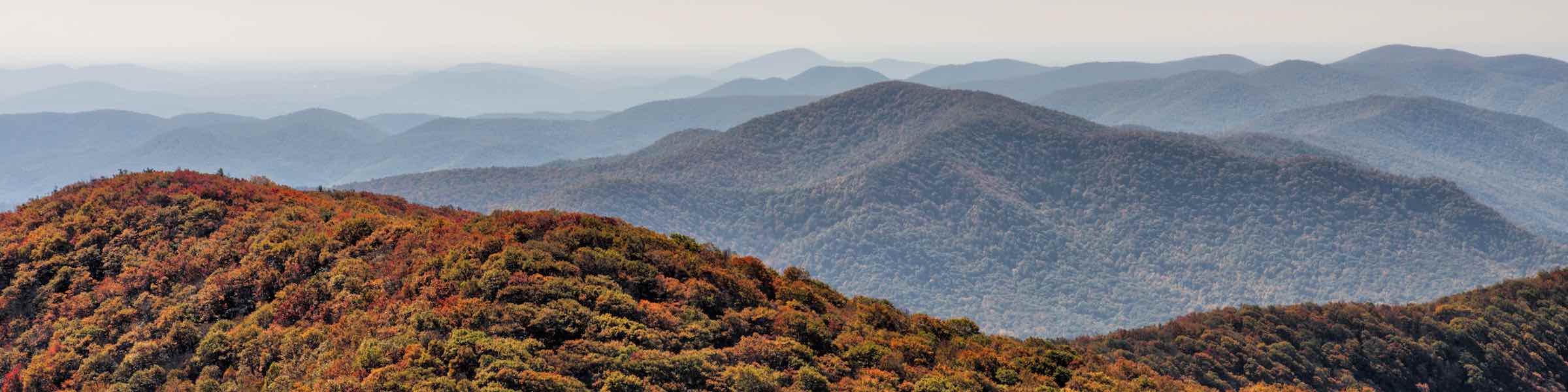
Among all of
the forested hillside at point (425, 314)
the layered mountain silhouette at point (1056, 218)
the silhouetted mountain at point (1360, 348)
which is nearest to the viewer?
the forested hillside at point (425, 314)

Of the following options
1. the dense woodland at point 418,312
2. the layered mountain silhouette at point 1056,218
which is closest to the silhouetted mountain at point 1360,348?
the dense woodland at point 418,312

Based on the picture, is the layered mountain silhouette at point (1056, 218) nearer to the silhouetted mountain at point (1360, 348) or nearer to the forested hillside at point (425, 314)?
the silhouetted mountain at point (1360, 348)

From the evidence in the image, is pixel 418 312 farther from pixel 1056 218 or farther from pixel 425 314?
pixel 1056 218

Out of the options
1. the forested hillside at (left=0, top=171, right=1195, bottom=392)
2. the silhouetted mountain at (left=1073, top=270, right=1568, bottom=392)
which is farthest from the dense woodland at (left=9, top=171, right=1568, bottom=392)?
the silhouetted mountain at (left=1073, top=270, right=1568, bottom=392)

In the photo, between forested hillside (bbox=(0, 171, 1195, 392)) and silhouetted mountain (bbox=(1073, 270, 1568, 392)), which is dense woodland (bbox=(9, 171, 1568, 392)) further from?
silhouetted mountain (bbox=(1073, 270, 1568, 392))

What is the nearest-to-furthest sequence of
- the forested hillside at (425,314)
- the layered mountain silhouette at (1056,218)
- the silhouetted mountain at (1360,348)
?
the forested hillside at (425,314) → the silhouetted mountain at (1360,348) → the layered mountain silhouette at (1056,218)

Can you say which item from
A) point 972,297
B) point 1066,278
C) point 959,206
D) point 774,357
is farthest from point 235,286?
point 959,206

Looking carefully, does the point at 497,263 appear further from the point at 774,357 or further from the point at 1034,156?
the point at 1034,156

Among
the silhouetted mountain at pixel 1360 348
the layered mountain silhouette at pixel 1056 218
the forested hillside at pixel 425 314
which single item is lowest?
the layered mountain silhouette at pixel 1056 218
